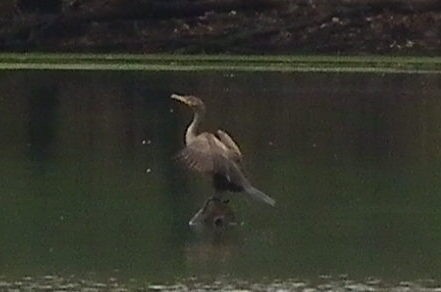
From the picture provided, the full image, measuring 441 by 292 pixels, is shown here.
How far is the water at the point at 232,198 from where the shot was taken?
14531 millimetres

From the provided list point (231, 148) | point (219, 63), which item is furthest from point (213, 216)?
point (219, 63)

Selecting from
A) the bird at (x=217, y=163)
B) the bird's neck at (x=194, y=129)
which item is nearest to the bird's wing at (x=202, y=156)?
the bird at (x=217, y=163)

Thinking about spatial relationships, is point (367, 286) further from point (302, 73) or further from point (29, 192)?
point (302, 73)

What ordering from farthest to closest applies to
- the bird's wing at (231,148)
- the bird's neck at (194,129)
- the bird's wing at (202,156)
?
the bird's neck at (194,129)
the bird's wing at (231,148)
the bird's wing at (202,156)

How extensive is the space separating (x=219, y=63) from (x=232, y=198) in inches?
919

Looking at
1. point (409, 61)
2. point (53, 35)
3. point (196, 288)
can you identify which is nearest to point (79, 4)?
point (53, 35)

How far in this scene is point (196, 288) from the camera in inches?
538

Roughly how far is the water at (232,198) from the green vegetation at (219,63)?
6.74 m

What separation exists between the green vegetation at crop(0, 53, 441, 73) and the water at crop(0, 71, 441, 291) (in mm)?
6741

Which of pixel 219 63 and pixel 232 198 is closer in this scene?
pixel 232 198

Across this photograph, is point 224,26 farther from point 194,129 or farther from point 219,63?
point 194,129

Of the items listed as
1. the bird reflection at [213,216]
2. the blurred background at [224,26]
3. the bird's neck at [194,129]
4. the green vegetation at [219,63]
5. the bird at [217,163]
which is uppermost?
the blurred background at [224,26]

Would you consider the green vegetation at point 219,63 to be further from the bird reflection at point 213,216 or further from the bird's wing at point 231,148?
the bird reflection at point 213,216

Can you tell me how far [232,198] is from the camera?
736 inches
